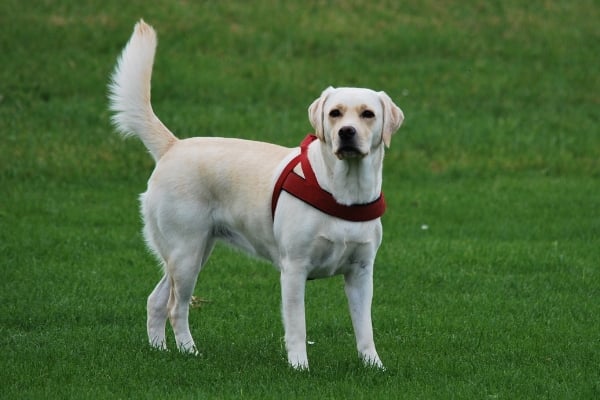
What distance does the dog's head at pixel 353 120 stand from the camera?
6.36 metres

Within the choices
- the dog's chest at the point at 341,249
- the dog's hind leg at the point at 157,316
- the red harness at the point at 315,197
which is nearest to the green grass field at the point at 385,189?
the dog's hind leg at the point at 157,316

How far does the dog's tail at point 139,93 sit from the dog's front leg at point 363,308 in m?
1.74

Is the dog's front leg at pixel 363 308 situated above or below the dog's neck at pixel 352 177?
below

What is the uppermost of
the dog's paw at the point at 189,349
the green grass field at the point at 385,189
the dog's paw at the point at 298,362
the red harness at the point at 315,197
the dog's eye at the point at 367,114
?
the dog's eye at the point at 367,114

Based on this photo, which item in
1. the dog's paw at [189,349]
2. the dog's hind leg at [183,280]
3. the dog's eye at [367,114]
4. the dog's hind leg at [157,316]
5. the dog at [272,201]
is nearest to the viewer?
the dog's eye at [367,114]

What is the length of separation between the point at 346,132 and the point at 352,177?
0.39 metres

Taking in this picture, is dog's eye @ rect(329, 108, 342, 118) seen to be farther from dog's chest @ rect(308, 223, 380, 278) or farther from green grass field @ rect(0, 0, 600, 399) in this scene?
green grass field @ rect(0, 0, 600, 399)

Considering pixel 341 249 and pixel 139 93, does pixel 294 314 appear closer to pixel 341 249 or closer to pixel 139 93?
pixel 341 249

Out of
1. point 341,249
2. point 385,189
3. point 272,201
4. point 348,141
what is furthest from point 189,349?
point 385,189

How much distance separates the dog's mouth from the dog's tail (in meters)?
1.68

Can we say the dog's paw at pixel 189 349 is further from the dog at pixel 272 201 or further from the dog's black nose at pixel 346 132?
the dog's black nose at pixel 346 132

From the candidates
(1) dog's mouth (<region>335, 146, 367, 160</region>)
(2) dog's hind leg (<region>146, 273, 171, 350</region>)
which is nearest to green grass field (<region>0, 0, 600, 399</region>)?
(2) dog's hind leg (<region>146, 273, 171, 350</region>)

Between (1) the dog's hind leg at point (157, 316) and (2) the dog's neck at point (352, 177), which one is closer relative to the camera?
(2) the dog's neck at point (352, 177)

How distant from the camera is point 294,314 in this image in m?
6.72
